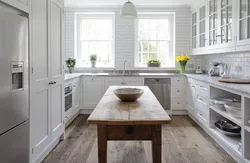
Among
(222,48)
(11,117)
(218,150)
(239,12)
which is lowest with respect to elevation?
(218,150)

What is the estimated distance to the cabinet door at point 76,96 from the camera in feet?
16.1

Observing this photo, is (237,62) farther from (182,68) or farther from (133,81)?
(133,81)

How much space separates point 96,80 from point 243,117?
3445 millimetres

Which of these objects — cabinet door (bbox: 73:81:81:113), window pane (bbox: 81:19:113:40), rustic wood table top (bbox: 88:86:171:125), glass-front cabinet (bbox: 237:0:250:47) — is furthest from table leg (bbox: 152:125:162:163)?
window pane (bbox: 81:19:113:40)

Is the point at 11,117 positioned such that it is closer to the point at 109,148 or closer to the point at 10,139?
the point at 10,139

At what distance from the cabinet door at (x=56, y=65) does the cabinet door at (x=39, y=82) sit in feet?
0.58

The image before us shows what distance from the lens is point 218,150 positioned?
3260 millimetres

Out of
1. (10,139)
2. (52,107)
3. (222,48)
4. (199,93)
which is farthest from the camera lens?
(199,93)

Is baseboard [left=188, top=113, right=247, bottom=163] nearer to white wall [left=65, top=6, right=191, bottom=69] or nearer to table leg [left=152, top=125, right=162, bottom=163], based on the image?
table leg [left=152, top=125, right=162, bottom=163]

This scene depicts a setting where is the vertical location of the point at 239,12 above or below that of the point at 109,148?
above

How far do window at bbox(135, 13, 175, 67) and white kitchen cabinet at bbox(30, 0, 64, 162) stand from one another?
9.29 ft

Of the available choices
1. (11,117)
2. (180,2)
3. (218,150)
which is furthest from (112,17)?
(11,117)

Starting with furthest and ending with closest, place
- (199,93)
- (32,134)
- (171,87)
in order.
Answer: (171,87)
(199,93)
(32,134)

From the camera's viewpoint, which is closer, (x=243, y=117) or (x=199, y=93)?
(x=243, y=117)
